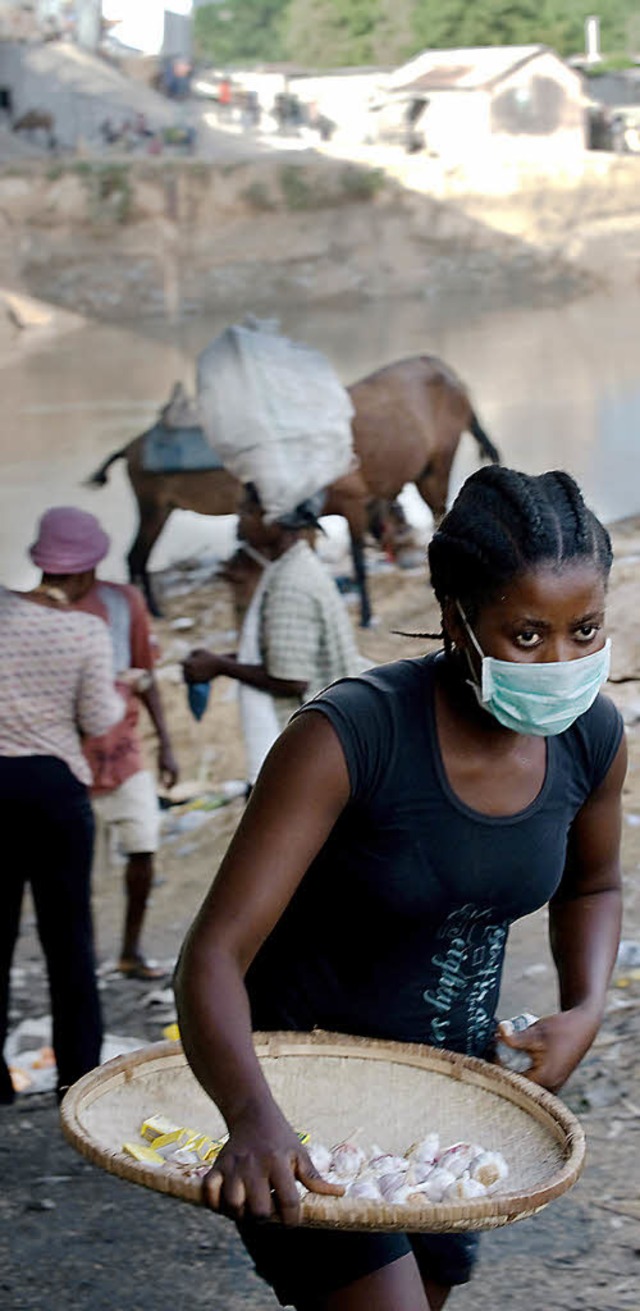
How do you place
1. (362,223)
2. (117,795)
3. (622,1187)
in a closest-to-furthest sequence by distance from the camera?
1. (622,1187)
2. (117,795)
3. (362,223)

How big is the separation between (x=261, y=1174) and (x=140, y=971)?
3.61 metres

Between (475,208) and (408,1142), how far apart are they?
30.2 meters

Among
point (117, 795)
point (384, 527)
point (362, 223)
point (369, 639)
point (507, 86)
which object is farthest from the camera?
point (507, 86)

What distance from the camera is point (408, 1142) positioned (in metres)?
2.04

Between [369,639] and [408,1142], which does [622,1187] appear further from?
[369,639]

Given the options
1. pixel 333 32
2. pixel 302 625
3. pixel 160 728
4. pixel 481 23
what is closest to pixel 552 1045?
pixel 302 625

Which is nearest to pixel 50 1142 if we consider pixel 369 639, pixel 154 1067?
pixel 154 1067

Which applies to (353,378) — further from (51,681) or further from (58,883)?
(58,883)

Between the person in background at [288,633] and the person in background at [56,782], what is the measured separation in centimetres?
58

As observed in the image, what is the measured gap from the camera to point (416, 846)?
1.83 meters

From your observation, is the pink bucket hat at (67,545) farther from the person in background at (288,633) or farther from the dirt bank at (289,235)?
the dirt bank at (289,235)

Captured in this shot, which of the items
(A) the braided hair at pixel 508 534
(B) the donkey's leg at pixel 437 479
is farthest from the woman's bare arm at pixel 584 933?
(B) the donkey's leg at pixel 437 479

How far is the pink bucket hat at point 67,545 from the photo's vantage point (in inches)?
167

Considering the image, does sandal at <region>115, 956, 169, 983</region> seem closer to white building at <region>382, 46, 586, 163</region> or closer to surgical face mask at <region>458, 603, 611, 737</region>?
surgical face mask at <region>458, 603, 611, 737</region>
